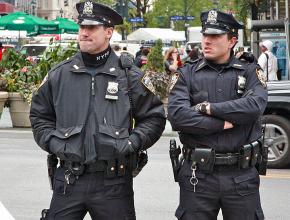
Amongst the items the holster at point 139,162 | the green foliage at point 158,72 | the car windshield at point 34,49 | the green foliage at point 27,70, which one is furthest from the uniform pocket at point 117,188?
the car windshield at point 34,49

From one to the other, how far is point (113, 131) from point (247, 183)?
2.86ft

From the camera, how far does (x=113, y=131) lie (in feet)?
14.3

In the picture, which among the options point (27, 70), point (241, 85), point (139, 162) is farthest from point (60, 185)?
point (27, 70)

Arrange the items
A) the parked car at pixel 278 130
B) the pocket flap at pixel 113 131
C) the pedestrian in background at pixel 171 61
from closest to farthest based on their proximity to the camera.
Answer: the pocket flap at pixel 113 131 → the parked car at pixel 278 130 → the pedestrian in background at pixel 171 61

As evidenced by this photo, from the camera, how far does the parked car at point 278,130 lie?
9.84 metres

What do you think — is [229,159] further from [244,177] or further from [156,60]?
[156,60]

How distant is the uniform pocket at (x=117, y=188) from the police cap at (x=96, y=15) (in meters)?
0.93

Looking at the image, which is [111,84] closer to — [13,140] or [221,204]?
[221,204]

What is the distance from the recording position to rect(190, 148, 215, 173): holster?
448 centimetres

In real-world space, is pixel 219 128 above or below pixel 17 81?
below

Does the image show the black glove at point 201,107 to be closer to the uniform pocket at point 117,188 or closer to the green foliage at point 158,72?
the uniform pocket at point 117,188

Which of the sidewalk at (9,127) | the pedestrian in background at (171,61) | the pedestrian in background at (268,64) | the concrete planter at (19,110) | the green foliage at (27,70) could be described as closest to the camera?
the sidewalk at (9,127)

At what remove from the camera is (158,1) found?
75.2 meters

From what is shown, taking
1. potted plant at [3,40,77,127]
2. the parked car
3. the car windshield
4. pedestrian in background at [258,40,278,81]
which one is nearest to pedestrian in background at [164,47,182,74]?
pedestrian in background at [258,40,278,81]
